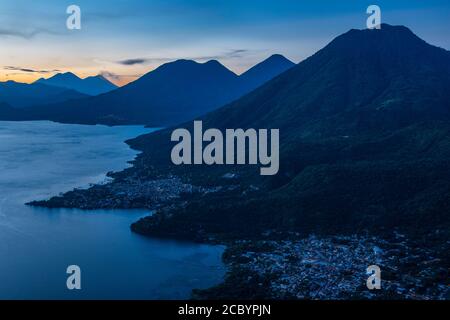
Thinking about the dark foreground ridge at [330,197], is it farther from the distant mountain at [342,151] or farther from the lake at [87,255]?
the lake at [87,255]

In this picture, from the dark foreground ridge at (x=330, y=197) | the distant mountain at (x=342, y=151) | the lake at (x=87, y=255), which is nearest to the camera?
the dark foreground ridge at (x=330, y=197)

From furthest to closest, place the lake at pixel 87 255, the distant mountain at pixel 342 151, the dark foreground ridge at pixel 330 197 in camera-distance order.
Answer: the distant mountain at pixel 342 151 < the lake at pixel 87 255 < the dark foreground ridge at pixel 330 197

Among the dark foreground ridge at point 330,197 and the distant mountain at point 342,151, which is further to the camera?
the distant mountain at point 342,151

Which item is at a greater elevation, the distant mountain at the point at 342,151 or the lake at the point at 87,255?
the distant mountain at the point at 342,151

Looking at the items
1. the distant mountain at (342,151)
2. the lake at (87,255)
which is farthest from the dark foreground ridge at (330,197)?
the lake at (87,255)

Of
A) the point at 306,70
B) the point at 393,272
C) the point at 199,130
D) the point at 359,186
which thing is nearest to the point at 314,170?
the point at 359,186

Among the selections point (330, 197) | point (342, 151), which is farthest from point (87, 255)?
point (342, 151)

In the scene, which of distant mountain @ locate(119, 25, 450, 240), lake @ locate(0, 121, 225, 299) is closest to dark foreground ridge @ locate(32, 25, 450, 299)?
distant mountain @ locate(119, 25, 450, 240)
